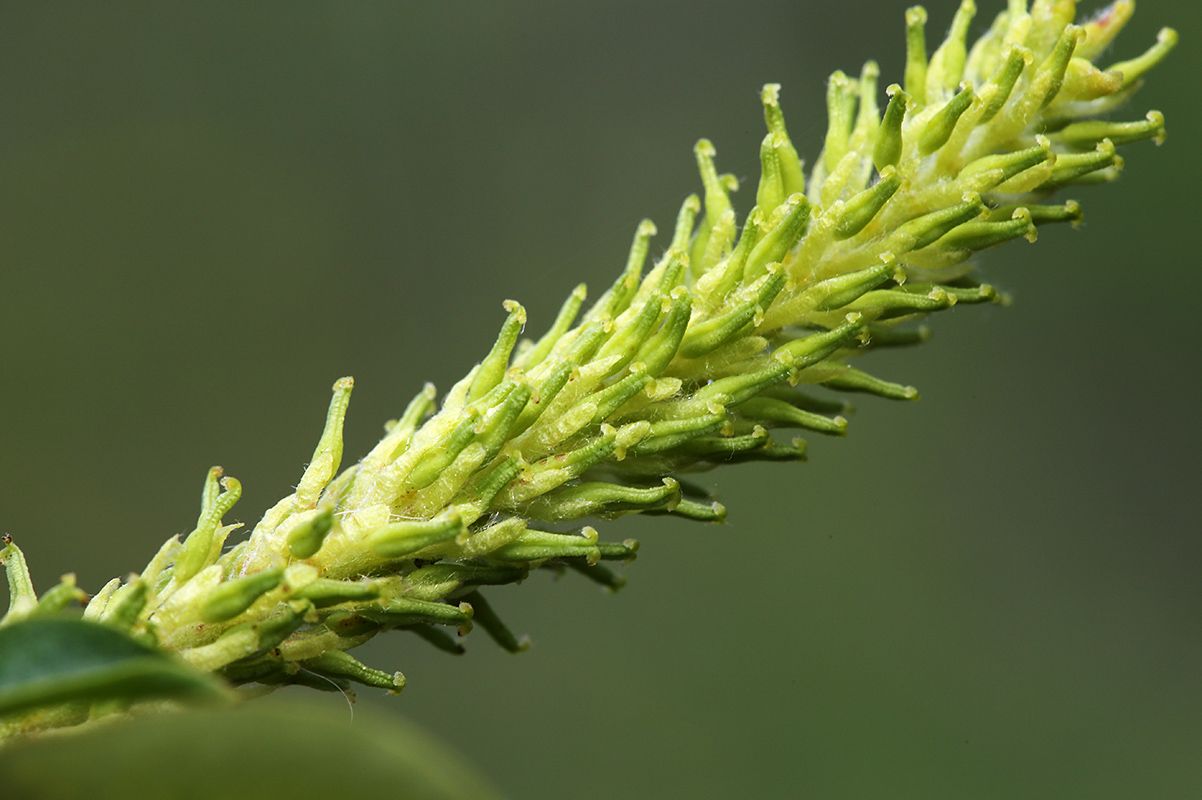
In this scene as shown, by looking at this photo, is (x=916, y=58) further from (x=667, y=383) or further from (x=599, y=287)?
(x=599, y=287)

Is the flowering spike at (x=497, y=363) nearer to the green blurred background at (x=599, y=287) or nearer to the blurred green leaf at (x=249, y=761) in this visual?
the blurred green leaf at (x=249, y=761)

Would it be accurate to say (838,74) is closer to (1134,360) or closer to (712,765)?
(712,765)

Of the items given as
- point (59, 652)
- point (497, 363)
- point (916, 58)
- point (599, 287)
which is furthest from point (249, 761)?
point (599, 287)

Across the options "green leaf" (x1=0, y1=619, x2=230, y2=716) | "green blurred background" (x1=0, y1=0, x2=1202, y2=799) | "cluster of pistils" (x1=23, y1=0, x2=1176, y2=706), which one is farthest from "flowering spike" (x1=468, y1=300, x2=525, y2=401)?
"green blurred background" (x1=0, y1=0, x2=1202, y2=799)

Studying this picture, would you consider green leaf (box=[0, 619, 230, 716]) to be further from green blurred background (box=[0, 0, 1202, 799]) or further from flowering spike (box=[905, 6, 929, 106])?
green blurred background (box=[0, 0, 1202, 799])

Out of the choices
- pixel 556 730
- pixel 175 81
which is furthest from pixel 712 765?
pixel 175 81

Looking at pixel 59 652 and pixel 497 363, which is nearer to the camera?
pixel 59 652

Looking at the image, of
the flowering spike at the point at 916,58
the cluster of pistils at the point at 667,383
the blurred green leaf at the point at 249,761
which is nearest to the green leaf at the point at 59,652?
the blurred green leaf at the point at 249,761
